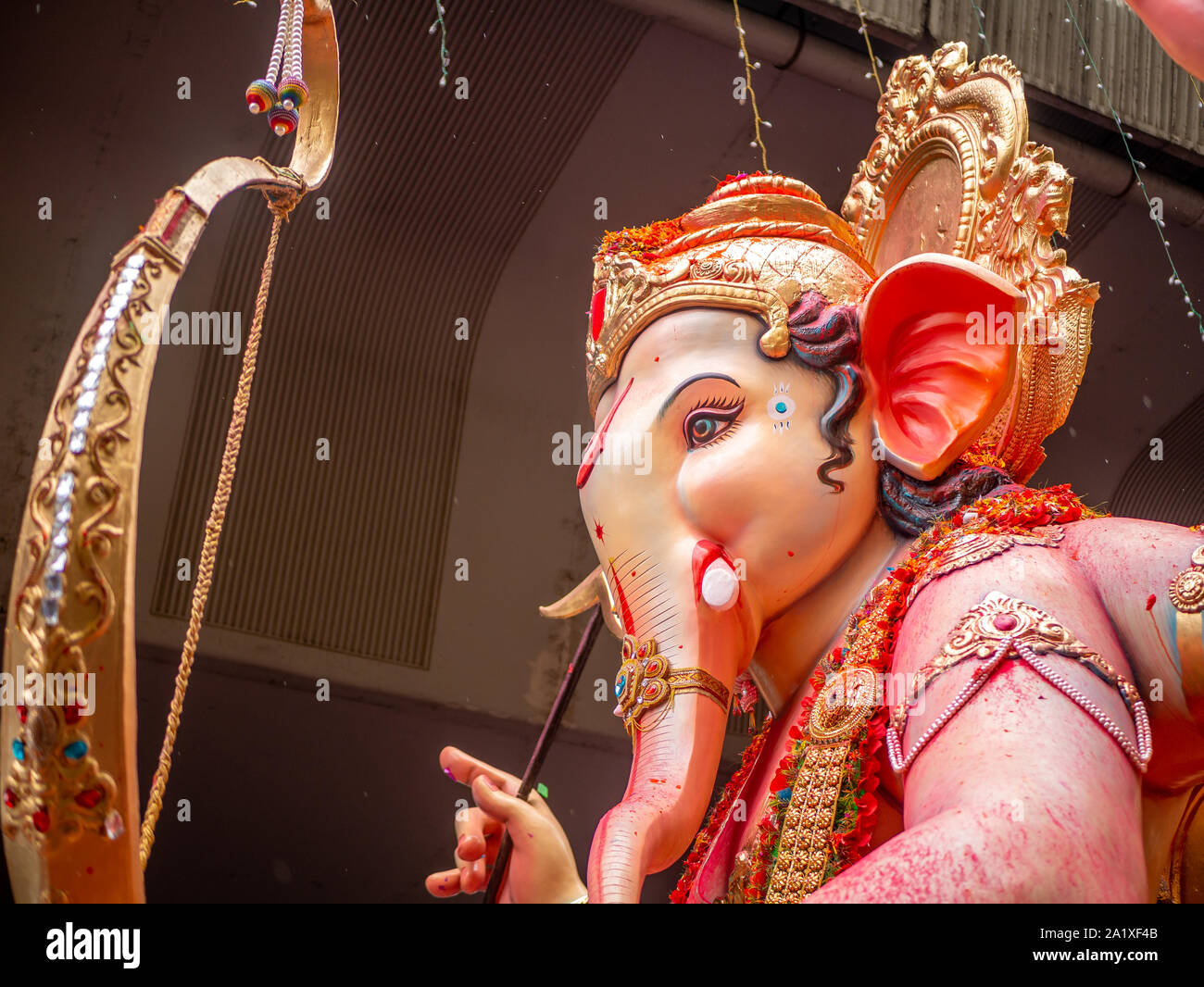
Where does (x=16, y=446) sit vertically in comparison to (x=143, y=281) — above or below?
above

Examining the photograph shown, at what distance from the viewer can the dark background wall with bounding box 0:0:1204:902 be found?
3.95m

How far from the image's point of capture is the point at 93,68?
3.87 meters

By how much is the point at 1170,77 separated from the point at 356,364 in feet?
9.74

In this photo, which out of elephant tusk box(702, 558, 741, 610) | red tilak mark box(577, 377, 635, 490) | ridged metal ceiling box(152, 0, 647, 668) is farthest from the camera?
ridged metal ceiling box(152, 0, 647, 668)

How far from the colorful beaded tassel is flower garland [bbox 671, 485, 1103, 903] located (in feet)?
3.29

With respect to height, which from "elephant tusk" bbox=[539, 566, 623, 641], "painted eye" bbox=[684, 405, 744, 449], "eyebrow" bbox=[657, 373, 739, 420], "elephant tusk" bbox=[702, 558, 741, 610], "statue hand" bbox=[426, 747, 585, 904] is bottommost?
"statue hand" bbox=[426, 747, 585, 904]

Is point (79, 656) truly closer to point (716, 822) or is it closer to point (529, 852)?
point (529, 852)

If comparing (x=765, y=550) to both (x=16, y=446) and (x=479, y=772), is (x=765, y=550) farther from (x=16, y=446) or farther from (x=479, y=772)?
(x=16, y=446)

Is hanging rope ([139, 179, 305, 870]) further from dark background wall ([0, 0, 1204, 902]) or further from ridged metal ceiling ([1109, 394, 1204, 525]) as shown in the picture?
ridged metal ceiling ([1109, 394, 1204, 525])

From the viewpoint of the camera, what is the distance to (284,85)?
5.24ft

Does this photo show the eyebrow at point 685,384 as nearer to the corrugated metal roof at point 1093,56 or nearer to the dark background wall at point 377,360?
the dark background wall at point 377,360

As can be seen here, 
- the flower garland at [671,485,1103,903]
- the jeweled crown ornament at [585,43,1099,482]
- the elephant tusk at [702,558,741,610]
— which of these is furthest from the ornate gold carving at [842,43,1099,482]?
the elephant tusk at [702,558,741,610]

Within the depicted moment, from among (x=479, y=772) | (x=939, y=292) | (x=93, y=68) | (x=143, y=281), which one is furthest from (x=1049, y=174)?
(x=93, y=68)

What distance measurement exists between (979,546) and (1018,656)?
0.77 ft
